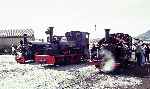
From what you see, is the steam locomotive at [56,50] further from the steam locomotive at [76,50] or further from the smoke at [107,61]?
the smoke at [107,61]

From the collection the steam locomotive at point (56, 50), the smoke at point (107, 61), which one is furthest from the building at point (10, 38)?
the smoke at point (107, 61)

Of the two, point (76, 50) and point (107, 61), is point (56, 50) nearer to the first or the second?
point (76, 50)

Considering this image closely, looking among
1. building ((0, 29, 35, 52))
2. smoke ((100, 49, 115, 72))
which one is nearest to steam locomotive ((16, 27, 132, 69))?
smoke ((100, 49, 115, 72))

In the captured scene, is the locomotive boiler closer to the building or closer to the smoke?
the smoke

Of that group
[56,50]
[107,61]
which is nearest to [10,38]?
[56,50]

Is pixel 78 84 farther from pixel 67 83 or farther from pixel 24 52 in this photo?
pixel 24 52

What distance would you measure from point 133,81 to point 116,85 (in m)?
1.43

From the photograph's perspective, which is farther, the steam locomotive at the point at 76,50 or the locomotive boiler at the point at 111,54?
the steam locomotive at the point at 76,50

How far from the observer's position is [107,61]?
15.7m

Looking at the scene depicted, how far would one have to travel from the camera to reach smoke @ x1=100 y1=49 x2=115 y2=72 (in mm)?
15633

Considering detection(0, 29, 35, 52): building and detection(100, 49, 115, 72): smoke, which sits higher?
detection(0, 29, 35, 52): building

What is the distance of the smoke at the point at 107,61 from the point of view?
615 inches

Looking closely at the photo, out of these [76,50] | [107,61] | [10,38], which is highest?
[10,38]

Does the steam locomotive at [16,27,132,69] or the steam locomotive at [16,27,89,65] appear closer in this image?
the steam locomotive at [16,27,132,69]
